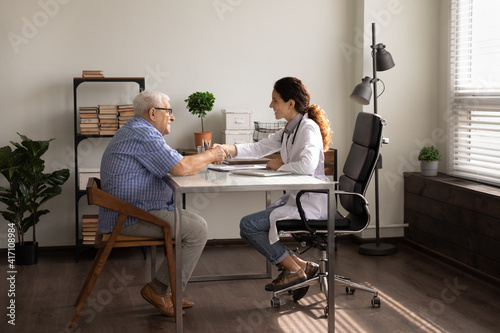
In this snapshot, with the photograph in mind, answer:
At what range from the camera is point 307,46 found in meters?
5.52

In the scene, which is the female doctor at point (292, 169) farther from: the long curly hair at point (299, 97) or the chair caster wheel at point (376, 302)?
the chair caster wheel at point (376, 302)

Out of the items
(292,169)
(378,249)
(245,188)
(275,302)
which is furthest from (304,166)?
(378,249)

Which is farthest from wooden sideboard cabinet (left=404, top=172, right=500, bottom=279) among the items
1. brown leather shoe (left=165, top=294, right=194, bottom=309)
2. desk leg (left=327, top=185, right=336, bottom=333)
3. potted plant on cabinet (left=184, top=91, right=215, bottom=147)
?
brown leather shoe (left=165, top=294, right=194, bottom=309)

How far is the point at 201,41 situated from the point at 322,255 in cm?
226

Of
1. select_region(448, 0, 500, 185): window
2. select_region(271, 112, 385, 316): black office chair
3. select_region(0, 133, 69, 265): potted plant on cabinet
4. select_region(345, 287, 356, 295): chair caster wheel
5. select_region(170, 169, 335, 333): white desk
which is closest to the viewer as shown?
select_region(170, 169, 335, 333): white desk

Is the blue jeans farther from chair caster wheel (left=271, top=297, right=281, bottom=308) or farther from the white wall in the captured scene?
the white wall

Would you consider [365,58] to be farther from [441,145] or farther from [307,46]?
[441,145]

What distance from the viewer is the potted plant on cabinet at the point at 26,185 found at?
4.75m

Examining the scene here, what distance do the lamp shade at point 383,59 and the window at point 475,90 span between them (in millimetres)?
527

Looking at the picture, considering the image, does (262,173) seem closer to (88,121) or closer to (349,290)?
(349,290)

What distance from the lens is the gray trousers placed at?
3535 mm

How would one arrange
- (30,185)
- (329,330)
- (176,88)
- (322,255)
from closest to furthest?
(329,330) → (322,255) → (30,185) → (176,88)

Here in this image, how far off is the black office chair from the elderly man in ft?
1.73

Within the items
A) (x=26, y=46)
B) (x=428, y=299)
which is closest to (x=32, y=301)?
(x=26, y=46)
